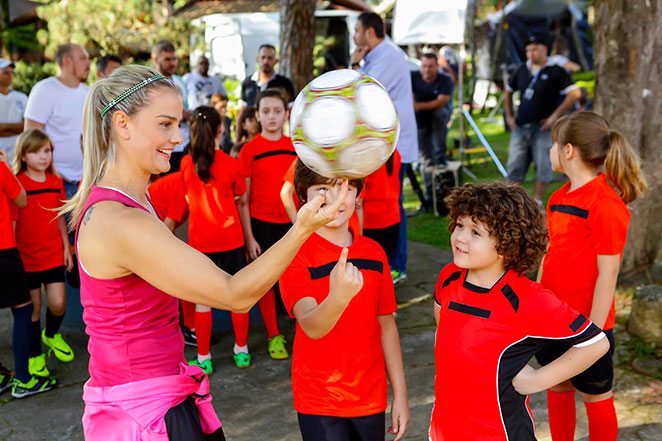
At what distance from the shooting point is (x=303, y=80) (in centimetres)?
792

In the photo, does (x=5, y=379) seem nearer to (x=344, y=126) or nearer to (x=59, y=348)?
(x=59, y=348)

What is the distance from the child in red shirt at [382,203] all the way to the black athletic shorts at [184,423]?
3175 millimetres

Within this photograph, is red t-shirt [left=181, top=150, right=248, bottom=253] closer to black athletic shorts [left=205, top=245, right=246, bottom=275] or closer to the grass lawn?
black athletic shorts [left=205, top=245, right=246, bottom=275]

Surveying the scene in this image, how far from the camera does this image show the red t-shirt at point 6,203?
401 cm

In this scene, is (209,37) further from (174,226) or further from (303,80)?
(174,226)

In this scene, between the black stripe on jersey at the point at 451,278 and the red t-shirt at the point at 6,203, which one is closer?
the black stripe on jersey at the point at 451,278

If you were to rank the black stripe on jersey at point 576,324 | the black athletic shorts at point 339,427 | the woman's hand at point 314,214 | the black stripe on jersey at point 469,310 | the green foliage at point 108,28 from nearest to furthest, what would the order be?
the woman's hand at point 314,214
the black stripe on jersey at point 576,324
the black stripe on jersey at point 469,310
the black athletic shorts at point 339,427
the green foliage at point 108,28

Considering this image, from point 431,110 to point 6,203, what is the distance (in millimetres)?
6814

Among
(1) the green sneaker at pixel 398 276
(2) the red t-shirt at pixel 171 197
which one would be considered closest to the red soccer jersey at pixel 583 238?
(2) the red t-shirt at pixel 171 197

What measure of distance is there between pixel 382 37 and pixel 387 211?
1.74m

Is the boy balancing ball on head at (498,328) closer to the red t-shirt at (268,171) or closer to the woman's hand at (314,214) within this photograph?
the woman's hand at (314,214)

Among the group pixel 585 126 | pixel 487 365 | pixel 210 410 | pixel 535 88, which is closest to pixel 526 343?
pixel 487 365

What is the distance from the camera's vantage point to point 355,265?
238 cm

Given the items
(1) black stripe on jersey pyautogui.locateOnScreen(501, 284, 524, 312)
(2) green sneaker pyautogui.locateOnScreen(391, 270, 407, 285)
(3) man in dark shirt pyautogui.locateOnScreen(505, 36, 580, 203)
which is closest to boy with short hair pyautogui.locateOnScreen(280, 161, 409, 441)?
(1) black stripe on jersey pyautogui.locateOnScreen(501, 284, 524, 312)
